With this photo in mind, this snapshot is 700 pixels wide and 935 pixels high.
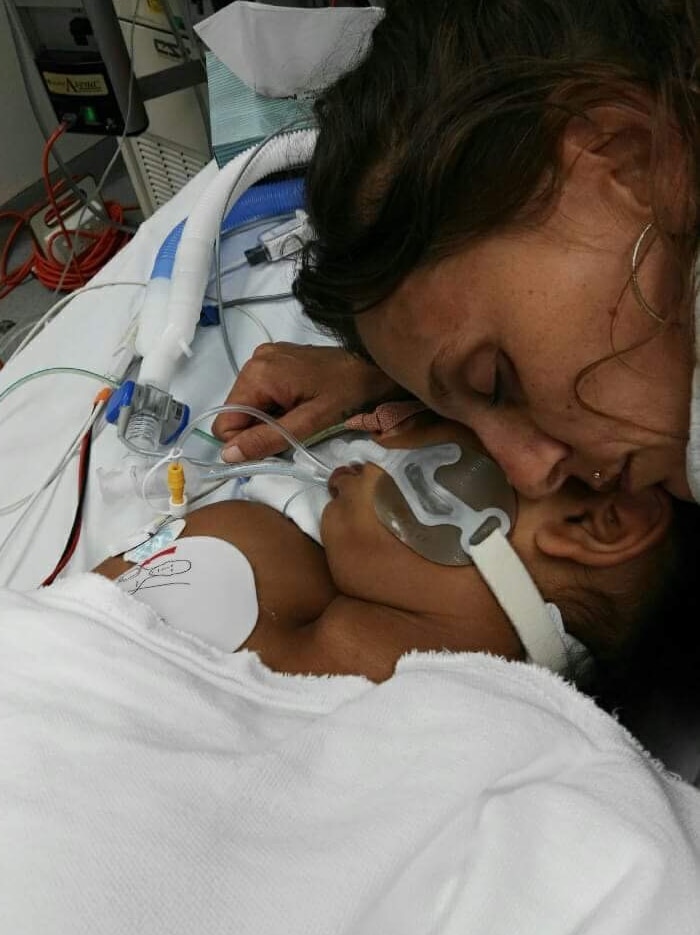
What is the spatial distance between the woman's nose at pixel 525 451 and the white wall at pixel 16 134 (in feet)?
8.60

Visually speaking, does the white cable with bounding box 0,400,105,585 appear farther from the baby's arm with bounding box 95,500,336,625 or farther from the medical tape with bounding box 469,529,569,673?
the medical tape with bounding box 469,529,569,673

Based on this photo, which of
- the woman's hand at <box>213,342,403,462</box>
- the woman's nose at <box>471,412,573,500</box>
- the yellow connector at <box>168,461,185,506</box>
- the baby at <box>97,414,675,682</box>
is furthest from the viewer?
the woman's hand at <box>213,342,403,462</box>

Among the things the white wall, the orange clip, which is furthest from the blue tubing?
the white wall

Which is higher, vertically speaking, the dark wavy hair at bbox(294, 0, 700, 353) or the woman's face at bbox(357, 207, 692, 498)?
the dark wavy hair at bbox(294, 0, 700, 353)

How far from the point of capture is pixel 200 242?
129 centimetres

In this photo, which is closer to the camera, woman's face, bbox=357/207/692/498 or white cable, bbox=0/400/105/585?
woman's face, bbox=357/207/692/498

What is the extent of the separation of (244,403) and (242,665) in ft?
1.49

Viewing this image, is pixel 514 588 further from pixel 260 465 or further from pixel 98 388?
pixel 98 388

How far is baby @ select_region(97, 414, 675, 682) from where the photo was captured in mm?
840

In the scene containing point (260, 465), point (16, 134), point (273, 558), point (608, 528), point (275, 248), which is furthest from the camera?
point (16, 134)

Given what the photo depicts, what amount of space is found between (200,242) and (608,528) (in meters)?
0.83

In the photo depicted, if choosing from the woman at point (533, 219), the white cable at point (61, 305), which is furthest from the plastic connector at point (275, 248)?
the woman at point (533, 219)

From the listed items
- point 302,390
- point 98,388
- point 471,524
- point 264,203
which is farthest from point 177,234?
point 471,524

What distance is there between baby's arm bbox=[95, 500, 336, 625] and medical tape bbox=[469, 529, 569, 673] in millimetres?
221
